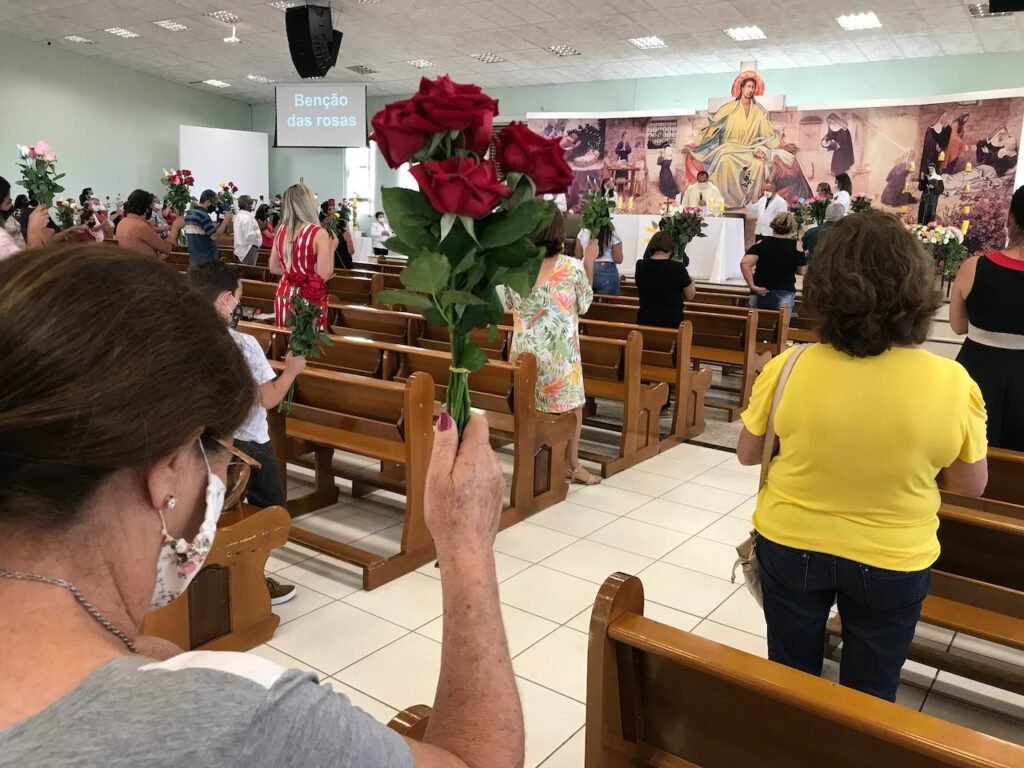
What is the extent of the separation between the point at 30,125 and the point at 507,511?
1523 centimetres

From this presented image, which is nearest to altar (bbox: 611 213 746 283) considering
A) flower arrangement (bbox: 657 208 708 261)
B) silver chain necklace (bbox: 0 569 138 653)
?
flower arrangement (bbox: 657 208 708 261)

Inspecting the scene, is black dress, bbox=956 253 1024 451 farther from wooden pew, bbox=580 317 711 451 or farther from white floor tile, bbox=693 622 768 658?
wooden pew, bbox=580 317 711 451

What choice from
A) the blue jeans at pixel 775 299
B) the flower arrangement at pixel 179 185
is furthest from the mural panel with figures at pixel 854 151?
the flower arrangement at pixel 179 185

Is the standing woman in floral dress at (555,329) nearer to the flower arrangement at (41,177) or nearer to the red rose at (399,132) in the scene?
the red rose at (399,132)

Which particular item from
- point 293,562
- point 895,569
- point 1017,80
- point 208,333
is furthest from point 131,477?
point 1017,80

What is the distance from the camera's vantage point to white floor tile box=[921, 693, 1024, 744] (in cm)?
241

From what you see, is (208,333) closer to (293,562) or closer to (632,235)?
(293,562)

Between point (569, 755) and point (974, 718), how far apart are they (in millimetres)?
1283

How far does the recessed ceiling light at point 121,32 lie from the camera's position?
42.7 feet

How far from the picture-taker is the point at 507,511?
3.86 metres

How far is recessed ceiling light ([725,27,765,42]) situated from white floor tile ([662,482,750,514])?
9160mm

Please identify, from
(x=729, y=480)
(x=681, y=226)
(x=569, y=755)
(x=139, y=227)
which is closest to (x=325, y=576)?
(x=569, y=755)

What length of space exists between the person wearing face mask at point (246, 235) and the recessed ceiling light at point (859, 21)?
8.00 meters

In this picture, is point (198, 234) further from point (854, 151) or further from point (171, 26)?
point (854, 151)
